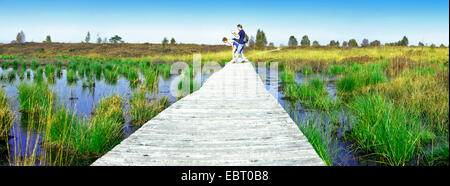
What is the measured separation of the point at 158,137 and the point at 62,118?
5.67 ft

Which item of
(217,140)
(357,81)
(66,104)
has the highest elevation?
(357,81)

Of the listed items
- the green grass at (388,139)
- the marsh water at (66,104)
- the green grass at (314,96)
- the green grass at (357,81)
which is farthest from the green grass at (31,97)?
the green grass at (357,81)

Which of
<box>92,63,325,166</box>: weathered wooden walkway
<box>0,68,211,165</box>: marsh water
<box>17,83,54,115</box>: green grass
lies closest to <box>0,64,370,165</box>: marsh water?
<box>0,68,211,165</box>: marsh water

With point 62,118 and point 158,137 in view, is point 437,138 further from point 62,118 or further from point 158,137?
point 62,118

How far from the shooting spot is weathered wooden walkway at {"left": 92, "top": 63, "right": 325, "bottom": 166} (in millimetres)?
2270

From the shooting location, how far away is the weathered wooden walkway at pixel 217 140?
7.45 ft

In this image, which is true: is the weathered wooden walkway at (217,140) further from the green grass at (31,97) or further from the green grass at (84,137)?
the green grass at (31,97)

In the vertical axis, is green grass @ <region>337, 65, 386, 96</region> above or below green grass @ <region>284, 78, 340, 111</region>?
above

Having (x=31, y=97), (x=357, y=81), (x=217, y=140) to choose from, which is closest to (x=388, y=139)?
(x=217, y=140)

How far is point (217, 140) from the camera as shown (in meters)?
2.73

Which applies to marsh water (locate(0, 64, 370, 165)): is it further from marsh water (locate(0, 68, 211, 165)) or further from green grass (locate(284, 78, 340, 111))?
green grass (locate(284, 78, 340, 111))

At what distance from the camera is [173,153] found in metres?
2.38

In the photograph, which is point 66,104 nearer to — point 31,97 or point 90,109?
point 90,109
